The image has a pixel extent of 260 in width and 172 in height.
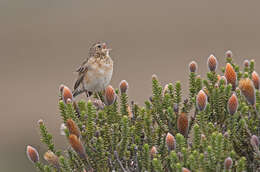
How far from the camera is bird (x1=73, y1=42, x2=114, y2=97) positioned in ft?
23.4

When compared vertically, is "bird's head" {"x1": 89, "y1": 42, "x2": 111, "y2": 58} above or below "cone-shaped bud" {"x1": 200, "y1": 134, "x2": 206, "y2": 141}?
above

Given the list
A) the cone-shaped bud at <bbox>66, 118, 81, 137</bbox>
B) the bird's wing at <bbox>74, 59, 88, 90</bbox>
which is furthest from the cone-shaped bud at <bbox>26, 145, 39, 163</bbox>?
the bird's wing at <bbox>74, 59, 88, 90</bbox>

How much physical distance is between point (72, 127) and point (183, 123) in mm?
771

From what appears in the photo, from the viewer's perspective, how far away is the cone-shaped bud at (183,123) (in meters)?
3.89

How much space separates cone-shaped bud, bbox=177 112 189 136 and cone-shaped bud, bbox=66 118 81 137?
706 mm

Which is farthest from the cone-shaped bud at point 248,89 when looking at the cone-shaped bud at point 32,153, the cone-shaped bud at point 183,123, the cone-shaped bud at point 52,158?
the cone-shaped bud at point 32,153

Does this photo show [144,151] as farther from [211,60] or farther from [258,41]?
[258,41]

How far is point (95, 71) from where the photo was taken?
7.33m

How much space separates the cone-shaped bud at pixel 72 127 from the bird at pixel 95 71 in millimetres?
3202

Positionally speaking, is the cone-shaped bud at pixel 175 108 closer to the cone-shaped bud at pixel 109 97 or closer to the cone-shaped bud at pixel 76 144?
the cone-shaped bud at pixel 109 97

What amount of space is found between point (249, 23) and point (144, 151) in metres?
35.0

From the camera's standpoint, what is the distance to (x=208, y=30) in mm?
37062

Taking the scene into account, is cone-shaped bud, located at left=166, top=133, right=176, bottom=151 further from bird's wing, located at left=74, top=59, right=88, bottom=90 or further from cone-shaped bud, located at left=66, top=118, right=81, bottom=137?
bird's wing, located at left=74, top=59, right=88, bottom=90

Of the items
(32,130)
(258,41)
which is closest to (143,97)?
(32,130)
